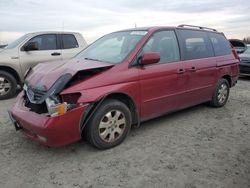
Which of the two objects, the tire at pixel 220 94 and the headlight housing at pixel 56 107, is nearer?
the headlight housing at pixel 56 107

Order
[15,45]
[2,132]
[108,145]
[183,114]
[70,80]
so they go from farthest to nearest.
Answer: [15,45] < [183,114] < [2,132] < [108,145] < [70,80]

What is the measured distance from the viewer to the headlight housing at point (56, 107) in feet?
11.5

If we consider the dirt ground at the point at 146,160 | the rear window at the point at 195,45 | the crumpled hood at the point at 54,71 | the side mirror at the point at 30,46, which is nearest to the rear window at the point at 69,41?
the side mirror at the point at 30,46

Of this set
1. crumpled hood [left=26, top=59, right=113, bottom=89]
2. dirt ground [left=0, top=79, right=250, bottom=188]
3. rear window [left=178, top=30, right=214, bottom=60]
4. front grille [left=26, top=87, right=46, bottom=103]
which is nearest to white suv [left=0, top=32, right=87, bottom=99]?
dirt ground [left=0, top=79, right=250, bottom=188]

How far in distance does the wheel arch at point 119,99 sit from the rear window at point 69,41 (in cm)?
470

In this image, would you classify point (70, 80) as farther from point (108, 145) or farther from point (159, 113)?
point (159, 113)

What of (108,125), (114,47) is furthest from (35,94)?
(114,47)

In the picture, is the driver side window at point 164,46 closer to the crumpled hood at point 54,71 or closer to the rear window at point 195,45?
the rear window at point 195,45

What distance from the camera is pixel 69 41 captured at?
855 centimetres

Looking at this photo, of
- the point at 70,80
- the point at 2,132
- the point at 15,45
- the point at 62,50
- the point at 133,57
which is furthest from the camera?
the point at 62,50

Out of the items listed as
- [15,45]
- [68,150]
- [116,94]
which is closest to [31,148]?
[68,150]

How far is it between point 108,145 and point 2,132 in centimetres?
195

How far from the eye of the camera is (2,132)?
4.78 m

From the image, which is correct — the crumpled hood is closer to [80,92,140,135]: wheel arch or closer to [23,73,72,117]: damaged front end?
[23,73,72,117]: damaged front end
